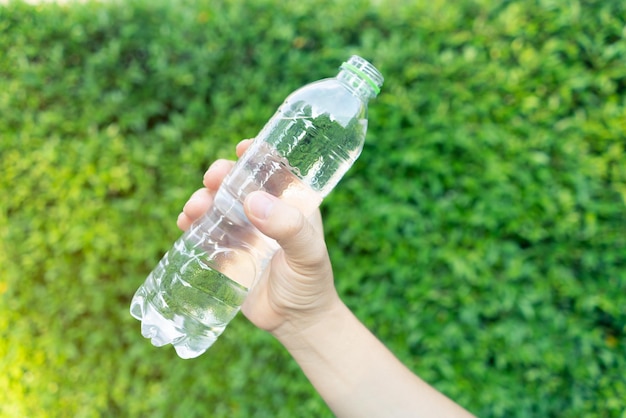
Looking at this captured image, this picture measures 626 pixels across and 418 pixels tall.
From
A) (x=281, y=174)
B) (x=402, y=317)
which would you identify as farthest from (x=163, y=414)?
(x=281, y=174)

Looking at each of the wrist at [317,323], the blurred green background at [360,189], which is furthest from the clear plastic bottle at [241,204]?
the blurred green background at [360,189]

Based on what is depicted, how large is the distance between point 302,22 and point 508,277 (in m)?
1.84

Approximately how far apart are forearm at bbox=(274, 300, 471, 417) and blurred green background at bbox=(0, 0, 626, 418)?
0.89 metres

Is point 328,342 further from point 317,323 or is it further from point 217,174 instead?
point 217,174

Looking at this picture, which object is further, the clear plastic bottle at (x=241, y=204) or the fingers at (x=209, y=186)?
the fingers at (x=209, y=186)

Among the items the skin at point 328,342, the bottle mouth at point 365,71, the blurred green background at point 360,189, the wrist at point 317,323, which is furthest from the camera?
the blurred green background at point 360,189

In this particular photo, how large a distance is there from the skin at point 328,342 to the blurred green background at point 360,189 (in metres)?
0.88

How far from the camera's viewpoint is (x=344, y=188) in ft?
9.25

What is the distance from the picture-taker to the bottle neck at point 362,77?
1.67 metres

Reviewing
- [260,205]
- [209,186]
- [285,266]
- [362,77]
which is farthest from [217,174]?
[362,77]

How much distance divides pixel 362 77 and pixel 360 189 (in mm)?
1167

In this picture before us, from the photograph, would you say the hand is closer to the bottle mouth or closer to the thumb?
the thumb

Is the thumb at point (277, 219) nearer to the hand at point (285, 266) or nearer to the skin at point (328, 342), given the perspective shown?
the hand at point (285, 266)

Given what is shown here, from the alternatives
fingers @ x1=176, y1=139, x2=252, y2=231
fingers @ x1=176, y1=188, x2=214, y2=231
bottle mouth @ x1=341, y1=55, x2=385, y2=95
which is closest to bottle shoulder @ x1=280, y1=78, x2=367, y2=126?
bottle mouth @ x1=341, y1=55, x2=385, y2=95
